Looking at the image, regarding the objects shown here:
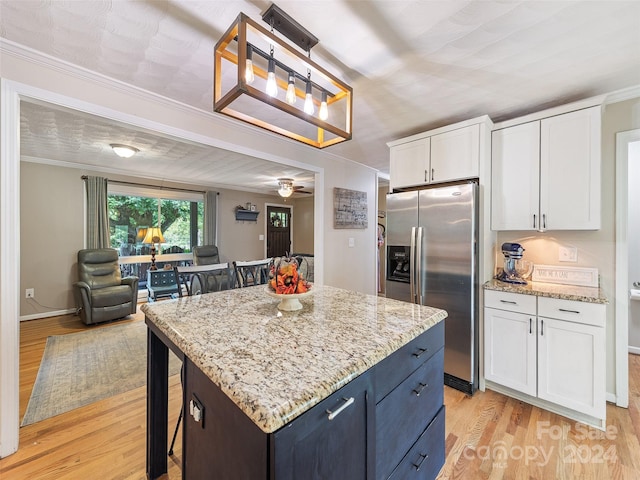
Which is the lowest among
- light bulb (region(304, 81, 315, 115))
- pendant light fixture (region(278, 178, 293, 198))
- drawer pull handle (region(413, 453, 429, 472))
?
drawer pull handle (region(413, 453, 429, 472))

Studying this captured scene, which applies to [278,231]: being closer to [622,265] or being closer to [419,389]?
[622,265]

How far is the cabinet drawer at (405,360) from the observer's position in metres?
0.95

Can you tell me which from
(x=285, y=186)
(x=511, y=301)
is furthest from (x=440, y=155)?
(x=285, y=186)

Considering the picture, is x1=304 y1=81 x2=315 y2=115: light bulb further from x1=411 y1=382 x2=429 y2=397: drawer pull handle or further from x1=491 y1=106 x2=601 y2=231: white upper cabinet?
x1=491 y1=106 x2=601 y2=231: white upper cabinet

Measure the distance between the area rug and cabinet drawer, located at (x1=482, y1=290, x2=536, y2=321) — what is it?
2946mm

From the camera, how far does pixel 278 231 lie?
7555mm

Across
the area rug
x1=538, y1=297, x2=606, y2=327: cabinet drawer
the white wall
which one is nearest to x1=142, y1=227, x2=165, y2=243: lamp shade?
the area rug

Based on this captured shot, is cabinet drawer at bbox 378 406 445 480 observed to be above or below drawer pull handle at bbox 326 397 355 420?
below

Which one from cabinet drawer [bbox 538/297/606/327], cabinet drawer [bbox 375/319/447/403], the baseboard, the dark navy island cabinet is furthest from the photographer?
the baseboard

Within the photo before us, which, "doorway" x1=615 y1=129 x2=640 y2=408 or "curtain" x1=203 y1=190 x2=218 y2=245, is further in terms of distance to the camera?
"curtain" x1=203 y1=190 x2=218 y2=245

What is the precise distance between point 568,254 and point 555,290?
0.51 metres

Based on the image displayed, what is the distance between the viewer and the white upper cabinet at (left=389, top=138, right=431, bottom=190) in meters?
2.68

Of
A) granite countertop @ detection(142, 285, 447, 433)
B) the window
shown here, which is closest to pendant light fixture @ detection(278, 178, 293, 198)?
the window

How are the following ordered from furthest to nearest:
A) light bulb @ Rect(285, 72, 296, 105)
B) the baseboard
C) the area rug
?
the baseboard < the area rug < light bulb @ Rect(285, 72, 296, 105)
